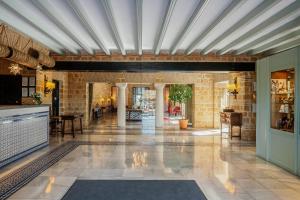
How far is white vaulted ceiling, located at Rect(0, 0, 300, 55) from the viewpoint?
450 cm

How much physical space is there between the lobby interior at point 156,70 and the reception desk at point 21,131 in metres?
0.02

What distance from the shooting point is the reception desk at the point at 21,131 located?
534 centimetres

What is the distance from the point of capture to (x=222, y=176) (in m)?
4.94

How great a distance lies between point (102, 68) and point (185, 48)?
8.93 feet

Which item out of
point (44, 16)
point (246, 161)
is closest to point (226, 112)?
point (246, 161)

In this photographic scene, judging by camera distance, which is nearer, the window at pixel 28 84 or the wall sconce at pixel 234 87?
the window at pixel 28 84

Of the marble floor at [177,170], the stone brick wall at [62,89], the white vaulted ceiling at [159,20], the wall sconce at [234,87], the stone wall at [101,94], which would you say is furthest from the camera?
the stone wall at [101,94]

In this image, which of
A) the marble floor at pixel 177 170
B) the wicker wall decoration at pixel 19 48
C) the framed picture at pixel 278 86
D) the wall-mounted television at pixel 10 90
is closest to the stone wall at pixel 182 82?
the wall-mounted television at pixel 10 90

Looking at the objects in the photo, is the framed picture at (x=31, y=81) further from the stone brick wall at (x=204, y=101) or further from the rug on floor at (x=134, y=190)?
the stone brick wall at (x=204, y=101)

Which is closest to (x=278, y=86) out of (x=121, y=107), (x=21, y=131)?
(x=21, y=131)

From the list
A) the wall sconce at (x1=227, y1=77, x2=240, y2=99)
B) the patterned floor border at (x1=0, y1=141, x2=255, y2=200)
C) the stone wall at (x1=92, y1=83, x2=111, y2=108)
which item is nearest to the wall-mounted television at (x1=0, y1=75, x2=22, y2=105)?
the patterned floor border at (x1=0, y1=141, x2=255, y2=200)

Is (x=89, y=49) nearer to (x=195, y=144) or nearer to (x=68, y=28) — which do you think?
(x=68, y=28)

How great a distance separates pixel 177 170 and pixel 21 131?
3.47 m

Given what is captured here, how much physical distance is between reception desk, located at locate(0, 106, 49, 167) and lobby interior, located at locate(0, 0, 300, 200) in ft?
0.08
